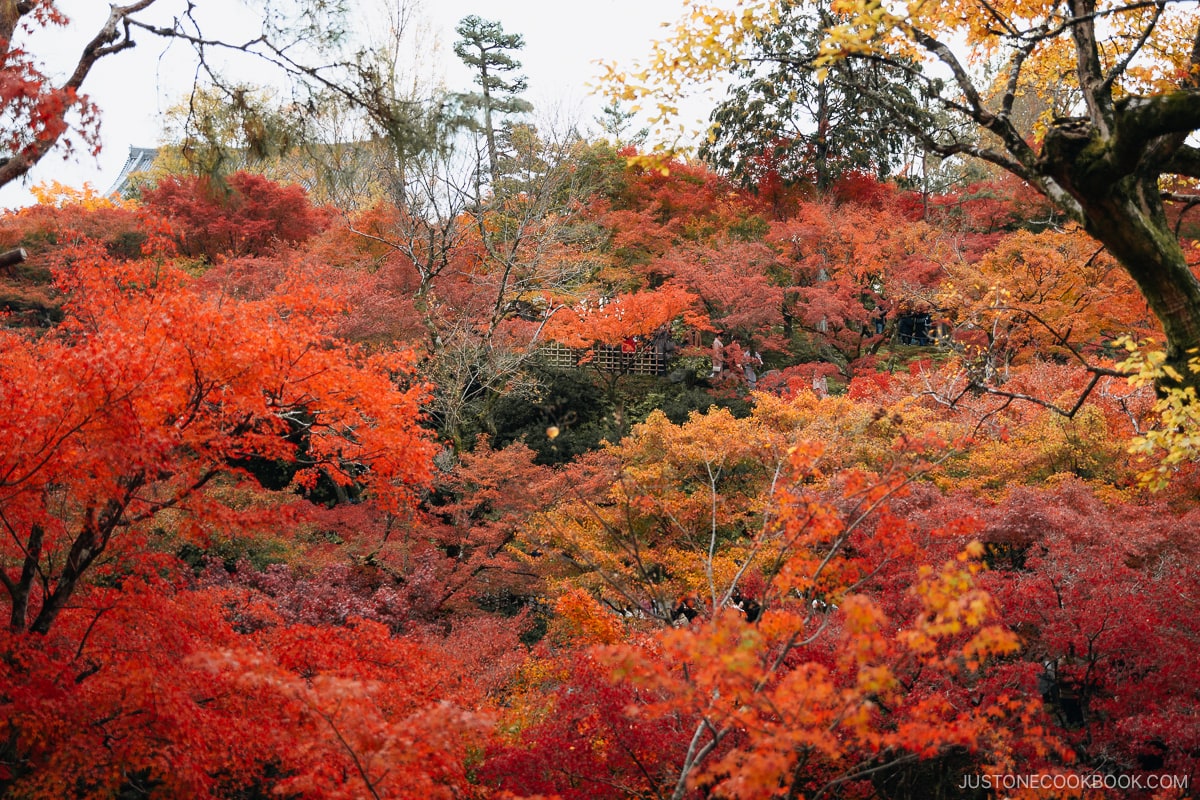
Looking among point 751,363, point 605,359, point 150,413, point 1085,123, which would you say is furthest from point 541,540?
point 605,359

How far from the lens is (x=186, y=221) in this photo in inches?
699

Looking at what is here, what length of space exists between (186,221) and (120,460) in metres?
14.4

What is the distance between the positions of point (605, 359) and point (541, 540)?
10040mm

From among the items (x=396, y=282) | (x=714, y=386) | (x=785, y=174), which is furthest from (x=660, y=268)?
(x=396, y=282)

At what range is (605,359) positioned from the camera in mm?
20234

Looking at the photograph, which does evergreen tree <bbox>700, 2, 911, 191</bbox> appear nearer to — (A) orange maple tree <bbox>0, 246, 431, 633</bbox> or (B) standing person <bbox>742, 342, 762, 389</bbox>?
(B) standing person <bbox>742, 342, 762, 389</bbox>

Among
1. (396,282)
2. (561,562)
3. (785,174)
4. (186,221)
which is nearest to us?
(561,562)

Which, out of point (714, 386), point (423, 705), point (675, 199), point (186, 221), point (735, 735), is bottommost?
point (423, 705)

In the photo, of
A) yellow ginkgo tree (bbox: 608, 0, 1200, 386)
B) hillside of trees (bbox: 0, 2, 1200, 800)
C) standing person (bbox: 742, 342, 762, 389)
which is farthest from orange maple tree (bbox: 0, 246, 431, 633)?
standing person (bbox: 742, 342, 762, 389)

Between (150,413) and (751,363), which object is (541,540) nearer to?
(150,413)

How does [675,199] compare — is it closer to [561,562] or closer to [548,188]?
[548,188]

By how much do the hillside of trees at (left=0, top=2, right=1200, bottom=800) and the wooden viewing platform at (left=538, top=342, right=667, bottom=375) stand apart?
1497mm

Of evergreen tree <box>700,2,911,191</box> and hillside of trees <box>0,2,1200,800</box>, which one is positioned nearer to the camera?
hillside of trees <box>0,2,1200,800</box>

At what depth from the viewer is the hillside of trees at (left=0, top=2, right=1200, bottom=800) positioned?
439 cm
